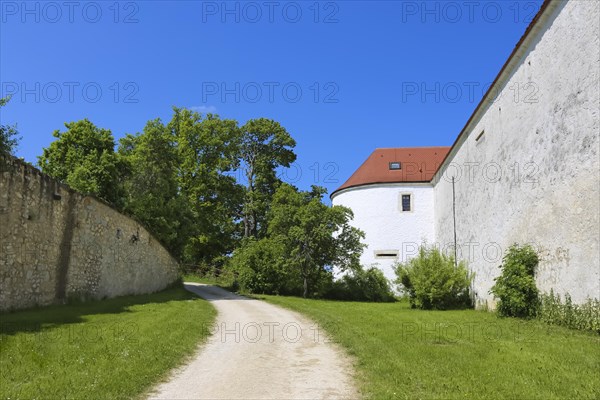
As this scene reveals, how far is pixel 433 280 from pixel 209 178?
→ 82.2 feet

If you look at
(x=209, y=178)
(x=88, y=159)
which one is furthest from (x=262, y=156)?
(x=88, y=159)

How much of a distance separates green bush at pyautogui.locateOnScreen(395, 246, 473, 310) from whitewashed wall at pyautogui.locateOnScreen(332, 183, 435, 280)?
11615 millimetres

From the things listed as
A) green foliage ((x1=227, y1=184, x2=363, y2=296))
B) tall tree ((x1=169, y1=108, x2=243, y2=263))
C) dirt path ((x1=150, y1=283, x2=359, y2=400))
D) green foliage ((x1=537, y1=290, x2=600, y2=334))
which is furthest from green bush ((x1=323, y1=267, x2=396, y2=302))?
dirt path ((x1=150, y1=283, x2=359, y2=400))

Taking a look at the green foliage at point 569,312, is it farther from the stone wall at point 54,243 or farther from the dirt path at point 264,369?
the stone wall at point 54,243

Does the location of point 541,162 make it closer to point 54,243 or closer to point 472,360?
point 472,360

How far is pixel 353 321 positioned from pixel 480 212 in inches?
386

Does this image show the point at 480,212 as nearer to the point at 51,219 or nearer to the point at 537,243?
the point at 537,243

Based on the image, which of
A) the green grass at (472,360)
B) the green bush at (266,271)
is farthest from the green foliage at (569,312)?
the green bush at (266,271)

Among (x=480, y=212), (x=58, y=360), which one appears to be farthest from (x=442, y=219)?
(x=58, y=360)

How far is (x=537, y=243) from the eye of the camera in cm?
1445

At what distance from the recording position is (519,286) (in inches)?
565

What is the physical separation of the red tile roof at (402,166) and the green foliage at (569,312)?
67.1ft

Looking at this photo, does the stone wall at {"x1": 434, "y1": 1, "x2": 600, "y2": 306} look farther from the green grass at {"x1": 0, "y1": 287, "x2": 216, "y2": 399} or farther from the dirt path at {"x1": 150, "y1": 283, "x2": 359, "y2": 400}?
the green grass at {"x1": 0, "y1": 287, "x2": 216, "y2": 399}

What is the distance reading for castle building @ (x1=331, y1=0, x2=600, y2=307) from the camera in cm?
1159
